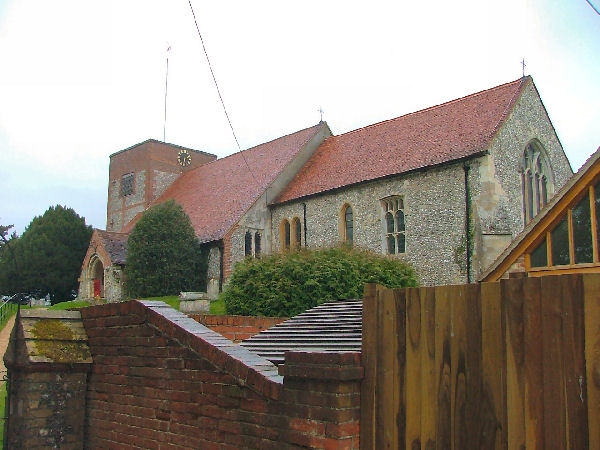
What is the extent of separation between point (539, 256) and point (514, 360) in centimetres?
1151

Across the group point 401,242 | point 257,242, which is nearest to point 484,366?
point 401,242

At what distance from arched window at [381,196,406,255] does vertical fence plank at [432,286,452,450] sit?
20.3 meters

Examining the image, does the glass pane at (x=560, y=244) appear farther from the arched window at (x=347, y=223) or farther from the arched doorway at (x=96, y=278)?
the arched doorway at (x=96, y=278)

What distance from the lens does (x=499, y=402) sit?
10.5 feet

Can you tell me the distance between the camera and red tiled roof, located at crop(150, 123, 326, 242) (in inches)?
1154

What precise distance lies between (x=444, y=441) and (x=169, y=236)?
25.3m

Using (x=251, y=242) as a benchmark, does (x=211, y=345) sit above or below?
below

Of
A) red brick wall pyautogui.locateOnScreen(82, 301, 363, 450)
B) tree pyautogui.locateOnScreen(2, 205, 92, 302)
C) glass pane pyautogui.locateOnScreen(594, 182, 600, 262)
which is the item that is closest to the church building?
tree pyautogui.locateOnScreen(2, 205, 92, 302)

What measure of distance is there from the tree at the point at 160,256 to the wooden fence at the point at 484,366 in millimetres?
24477

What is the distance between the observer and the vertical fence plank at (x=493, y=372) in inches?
125

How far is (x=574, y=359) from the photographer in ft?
9.64

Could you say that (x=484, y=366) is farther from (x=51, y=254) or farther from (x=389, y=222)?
(x=51, y=254)

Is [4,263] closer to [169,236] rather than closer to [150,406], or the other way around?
[169,236]

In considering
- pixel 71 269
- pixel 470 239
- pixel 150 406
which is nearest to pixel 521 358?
pixel 150 406
